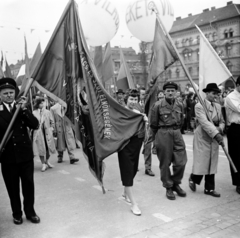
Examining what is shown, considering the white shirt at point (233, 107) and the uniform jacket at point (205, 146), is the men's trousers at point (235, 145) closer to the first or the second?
the white shirt at point (233, 107)

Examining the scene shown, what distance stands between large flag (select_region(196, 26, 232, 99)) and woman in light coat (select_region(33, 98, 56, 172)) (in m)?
3.72

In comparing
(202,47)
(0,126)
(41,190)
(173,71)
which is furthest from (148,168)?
(173,71)

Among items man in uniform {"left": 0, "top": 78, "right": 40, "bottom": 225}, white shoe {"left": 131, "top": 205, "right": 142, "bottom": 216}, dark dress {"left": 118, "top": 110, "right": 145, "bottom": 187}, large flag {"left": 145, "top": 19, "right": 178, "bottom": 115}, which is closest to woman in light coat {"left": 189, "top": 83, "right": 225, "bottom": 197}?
large flag {"left": 145, "top": 19, "right": 178, "bottom": 115}

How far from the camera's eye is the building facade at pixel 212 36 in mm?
56344

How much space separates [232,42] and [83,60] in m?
57.4

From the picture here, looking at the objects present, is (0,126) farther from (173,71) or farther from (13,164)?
(173,71)

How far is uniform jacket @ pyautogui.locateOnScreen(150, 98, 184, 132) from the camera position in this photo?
5.07 meters

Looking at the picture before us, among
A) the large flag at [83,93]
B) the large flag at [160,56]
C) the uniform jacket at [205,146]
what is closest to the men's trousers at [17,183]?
the large flag at [83,93]

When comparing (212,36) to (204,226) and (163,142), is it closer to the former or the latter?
(163,142)

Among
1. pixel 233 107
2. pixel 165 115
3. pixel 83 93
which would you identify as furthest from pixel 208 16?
pixel 83 93

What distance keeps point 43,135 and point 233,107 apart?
435cm

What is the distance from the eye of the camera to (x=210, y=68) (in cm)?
559

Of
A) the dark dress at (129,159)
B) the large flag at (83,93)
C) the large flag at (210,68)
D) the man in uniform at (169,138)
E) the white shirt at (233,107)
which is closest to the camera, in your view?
the large flag at (83,93)

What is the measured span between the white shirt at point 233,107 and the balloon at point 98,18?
412 centimetres
